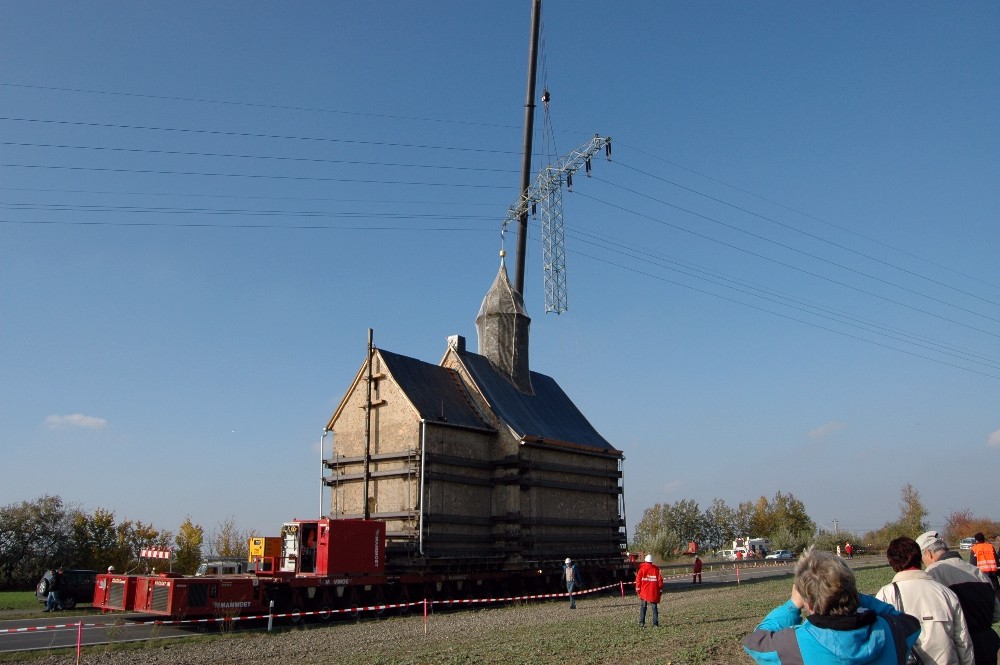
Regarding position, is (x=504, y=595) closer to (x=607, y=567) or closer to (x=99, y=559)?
(x=607, y=567)

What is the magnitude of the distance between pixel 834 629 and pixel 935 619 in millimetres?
1613

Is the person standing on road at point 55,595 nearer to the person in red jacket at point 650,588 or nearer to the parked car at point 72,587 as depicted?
the parked car at point 72,587

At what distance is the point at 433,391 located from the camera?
2800cm

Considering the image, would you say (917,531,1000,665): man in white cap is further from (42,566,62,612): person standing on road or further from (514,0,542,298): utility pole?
(514,0,542,298): utility pole

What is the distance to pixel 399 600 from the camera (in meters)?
24.2

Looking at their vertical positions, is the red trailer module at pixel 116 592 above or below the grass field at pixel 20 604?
above

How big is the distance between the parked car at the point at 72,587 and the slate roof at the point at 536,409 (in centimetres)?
1387

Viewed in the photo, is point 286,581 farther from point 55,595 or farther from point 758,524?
point 758,524

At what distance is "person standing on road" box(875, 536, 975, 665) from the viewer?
5309 mm

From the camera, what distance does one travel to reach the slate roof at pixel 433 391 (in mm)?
26812

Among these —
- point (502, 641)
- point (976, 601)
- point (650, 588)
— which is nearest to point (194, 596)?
point (502, 641)

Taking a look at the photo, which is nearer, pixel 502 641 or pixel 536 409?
pixel 502 641

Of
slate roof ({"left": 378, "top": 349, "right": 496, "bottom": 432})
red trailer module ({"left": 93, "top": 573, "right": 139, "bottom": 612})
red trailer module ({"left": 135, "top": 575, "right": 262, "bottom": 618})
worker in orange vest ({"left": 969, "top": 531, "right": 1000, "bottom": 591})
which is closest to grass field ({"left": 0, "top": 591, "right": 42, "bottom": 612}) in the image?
red trailer module ({"left": 93, "top": 573, "right": 139, "bottom": 612})

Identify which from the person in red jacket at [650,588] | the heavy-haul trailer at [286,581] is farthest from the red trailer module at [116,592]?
the person in red jacket at [650,588]
